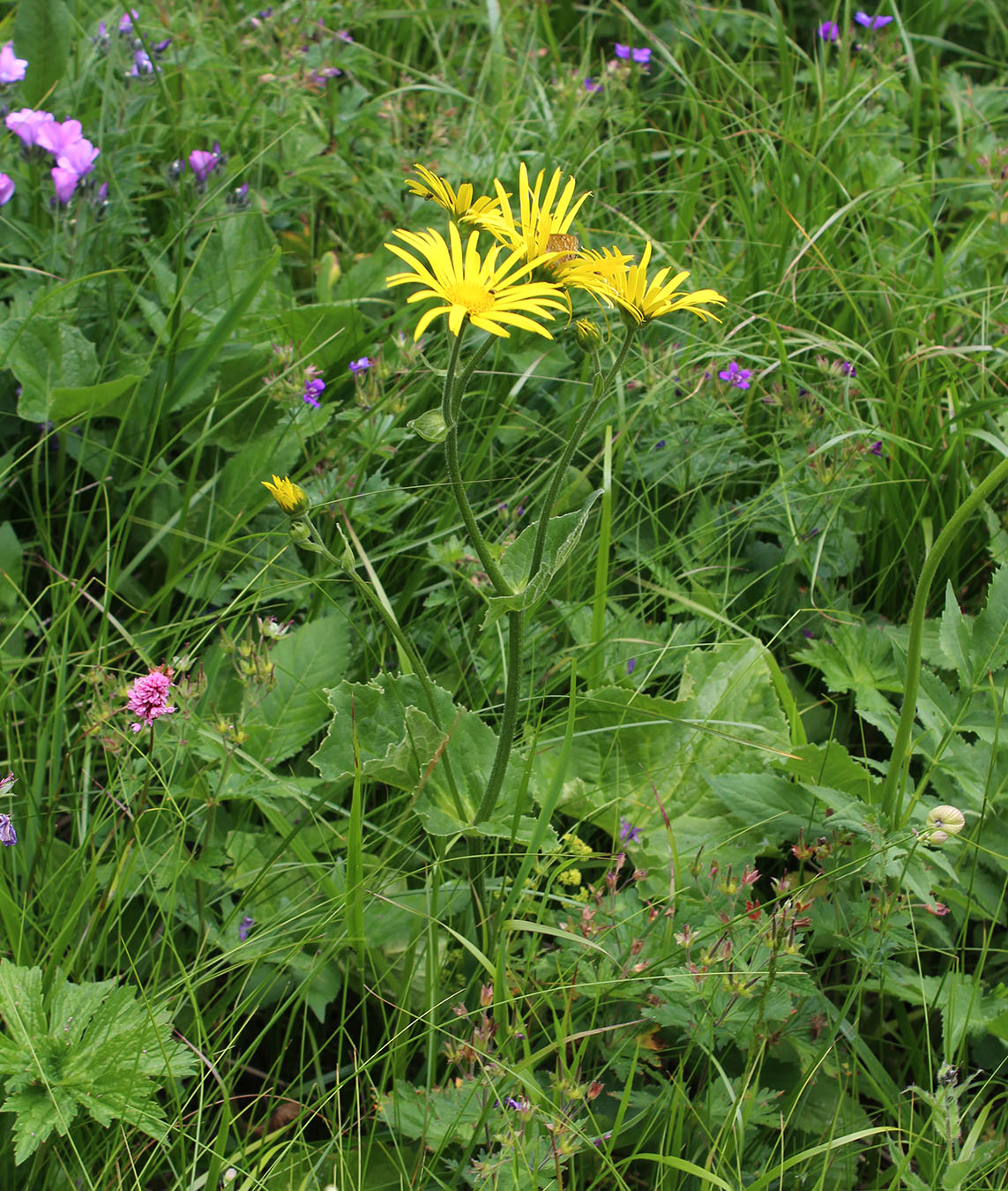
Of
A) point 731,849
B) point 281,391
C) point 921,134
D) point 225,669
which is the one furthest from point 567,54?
point 731,849

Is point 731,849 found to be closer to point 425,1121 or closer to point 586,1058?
point 586,1058

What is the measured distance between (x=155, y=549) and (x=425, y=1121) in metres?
1.41

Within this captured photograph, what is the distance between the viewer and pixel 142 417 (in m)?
2.36

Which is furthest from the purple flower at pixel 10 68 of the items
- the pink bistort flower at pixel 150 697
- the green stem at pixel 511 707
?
the green stem at pixel 511 707

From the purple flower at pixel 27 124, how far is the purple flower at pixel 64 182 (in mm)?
106

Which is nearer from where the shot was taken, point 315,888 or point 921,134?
point 315,888

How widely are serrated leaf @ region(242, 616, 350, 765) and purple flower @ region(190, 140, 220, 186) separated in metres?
1.28

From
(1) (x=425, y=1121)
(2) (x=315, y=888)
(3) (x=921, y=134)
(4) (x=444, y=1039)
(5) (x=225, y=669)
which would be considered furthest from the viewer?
(3) (x=921, y=134)

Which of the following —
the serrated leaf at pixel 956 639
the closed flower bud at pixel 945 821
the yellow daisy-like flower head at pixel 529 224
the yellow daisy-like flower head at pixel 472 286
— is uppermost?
the yellow daisy-like flower head at pixel 529 224

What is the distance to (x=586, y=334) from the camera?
4.75 feet

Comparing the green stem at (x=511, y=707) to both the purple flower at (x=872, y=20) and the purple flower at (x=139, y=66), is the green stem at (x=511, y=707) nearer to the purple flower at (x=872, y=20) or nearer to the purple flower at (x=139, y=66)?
the purple flower at (x=139, y=66)

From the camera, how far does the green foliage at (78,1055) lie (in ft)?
4.48

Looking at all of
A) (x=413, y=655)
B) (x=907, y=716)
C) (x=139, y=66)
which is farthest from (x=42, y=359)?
(x=907, y=716)

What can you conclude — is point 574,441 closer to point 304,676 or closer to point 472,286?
point 472,286
